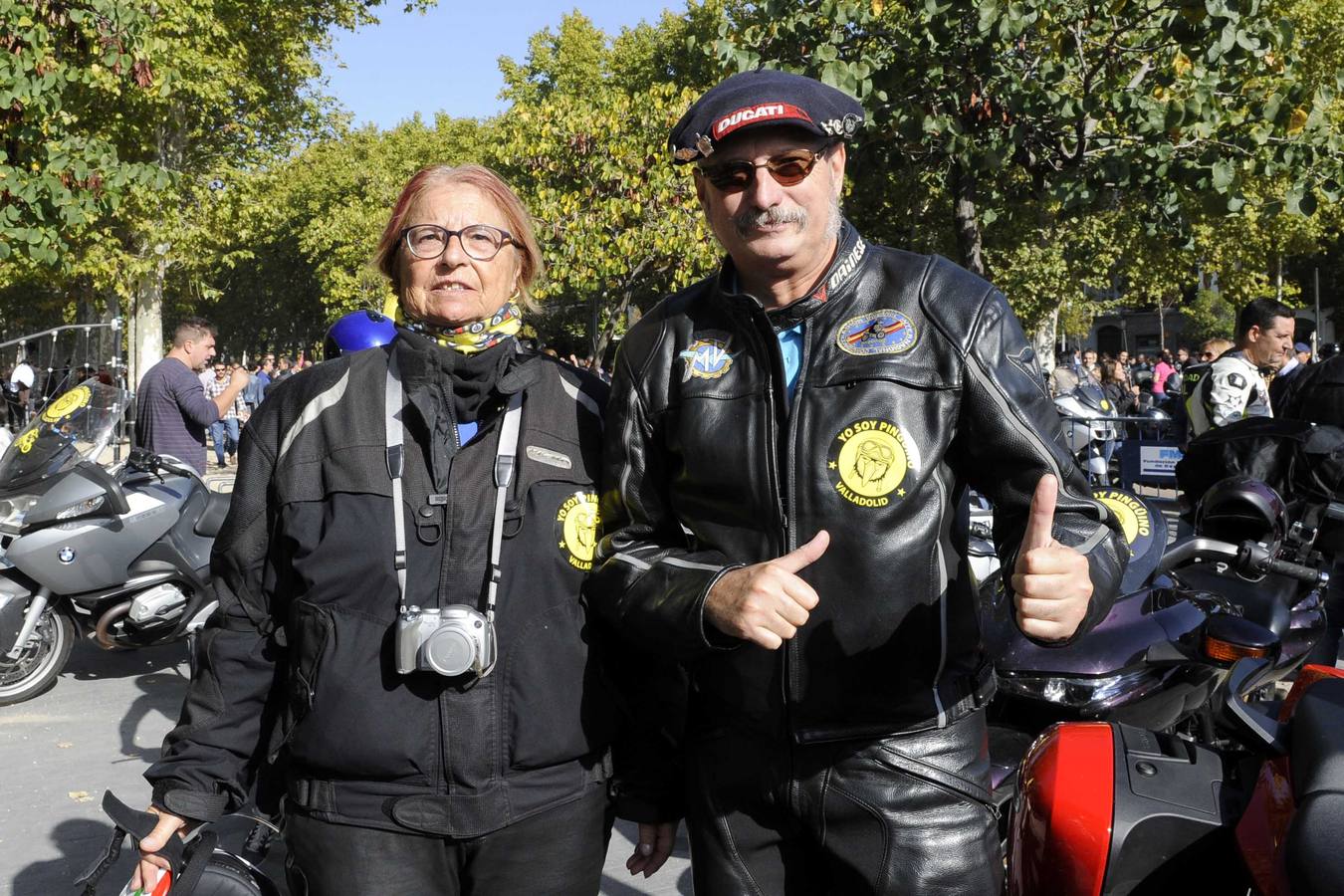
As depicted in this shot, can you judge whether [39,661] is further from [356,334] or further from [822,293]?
[822,293]

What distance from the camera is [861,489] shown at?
6.05 ft

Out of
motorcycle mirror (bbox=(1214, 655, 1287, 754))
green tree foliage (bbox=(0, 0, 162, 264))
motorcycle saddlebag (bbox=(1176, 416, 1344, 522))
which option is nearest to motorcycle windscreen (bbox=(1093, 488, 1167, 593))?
motorcycle mirror (bbox=(1214, 655, 1287, 754))

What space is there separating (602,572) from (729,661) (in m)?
0.25

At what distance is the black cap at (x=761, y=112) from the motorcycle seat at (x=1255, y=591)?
2.43m

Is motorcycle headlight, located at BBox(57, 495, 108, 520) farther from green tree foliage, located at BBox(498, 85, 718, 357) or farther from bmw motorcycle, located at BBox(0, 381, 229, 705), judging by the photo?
green tree foliage, located at BBox(498, 85, 718, 357)

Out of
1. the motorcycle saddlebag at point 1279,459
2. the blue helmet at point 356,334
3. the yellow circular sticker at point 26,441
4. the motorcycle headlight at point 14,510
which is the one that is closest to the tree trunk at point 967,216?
the motorcycle saddlebag at point 1279,459

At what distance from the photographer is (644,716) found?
212cm

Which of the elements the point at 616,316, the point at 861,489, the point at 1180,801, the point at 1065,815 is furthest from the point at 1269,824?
the point at 616,316

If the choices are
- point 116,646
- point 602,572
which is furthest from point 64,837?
point 602,572

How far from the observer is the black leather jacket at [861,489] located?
1.84m

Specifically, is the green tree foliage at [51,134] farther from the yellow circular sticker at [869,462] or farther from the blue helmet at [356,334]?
the yellow circular sticker at [869,462]

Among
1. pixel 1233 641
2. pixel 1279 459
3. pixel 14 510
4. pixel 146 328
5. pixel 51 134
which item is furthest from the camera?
pixel 146 328

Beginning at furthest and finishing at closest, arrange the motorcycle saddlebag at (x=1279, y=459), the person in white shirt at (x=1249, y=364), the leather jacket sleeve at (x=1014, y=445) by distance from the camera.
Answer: the person in white shirt at (x=1249, y=364) → the motorcycle saddlebag at (x=1279, y=459) → the leather jacket sleeve at (x=1014, y=445)

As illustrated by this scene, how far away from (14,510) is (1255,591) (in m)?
5.48
